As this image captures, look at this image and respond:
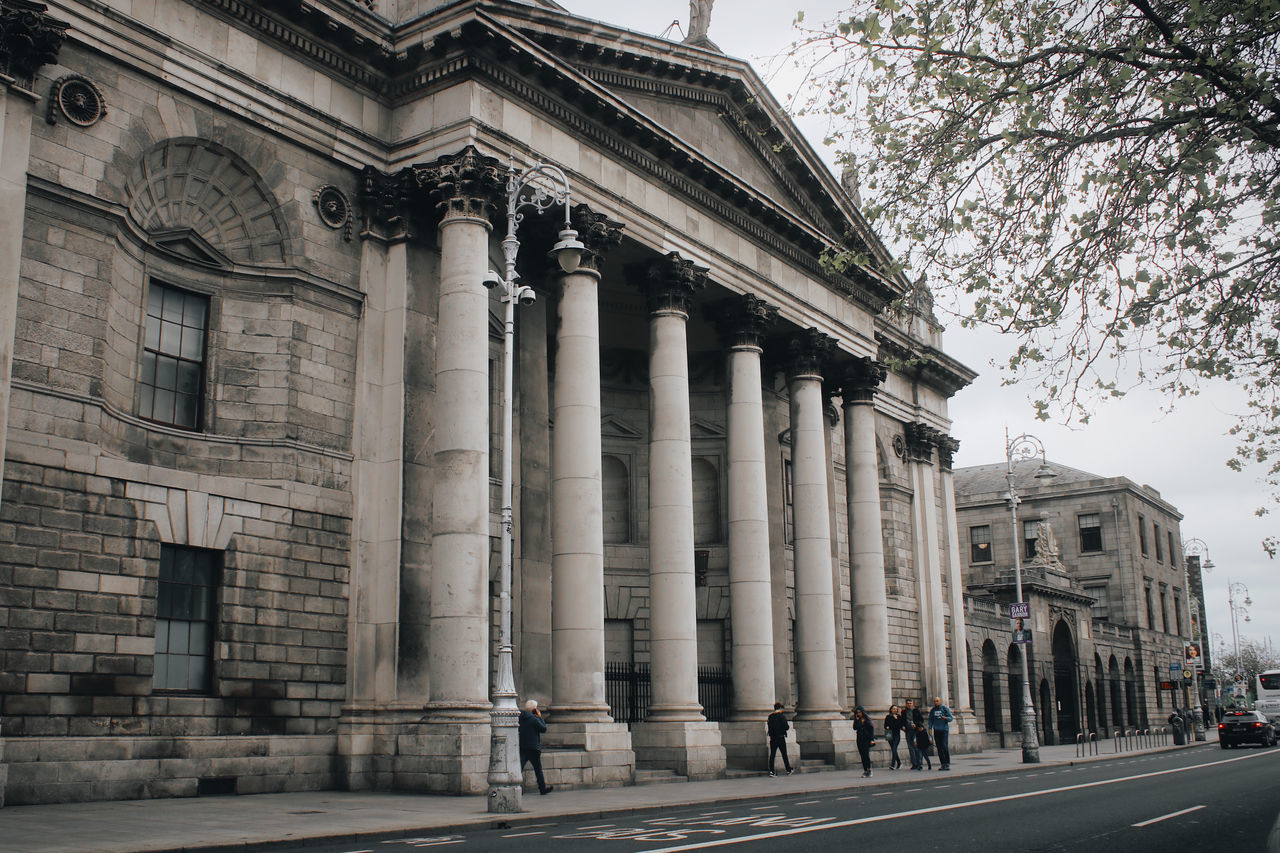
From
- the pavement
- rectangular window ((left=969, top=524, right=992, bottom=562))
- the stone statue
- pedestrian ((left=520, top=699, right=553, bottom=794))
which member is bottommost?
the pavement

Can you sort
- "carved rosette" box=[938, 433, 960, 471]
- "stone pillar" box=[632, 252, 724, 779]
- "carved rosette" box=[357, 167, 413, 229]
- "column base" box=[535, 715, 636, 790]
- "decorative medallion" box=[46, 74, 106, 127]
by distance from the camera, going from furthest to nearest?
"carved rosette" box=[938, 433, 960, 471], "stone pillar" box=[632, 252, 724, 779], "carved rosette" box=[357, 167, 413, 229], "column base" box=[535, 715, 636, 790], "decorative medallion" box=[46, 74, 106, 127]

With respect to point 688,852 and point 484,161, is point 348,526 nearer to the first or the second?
point 484,161

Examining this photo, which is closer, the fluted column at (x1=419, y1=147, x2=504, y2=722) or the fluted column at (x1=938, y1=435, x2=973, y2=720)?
the fluted column at (x1=419, y1=147, x2=504, y2=722)

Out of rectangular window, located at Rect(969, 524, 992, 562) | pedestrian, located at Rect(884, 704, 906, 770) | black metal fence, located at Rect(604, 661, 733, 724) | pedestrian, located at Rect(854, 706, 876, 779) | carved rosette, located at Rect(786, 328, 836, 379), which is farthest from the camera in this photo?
rectangular window, located at Rect(969, 524, 992, 562)

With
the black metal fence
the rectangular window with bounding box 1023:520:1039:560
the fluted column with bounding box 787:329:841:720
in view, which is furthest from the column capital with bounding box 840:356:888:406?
the rectangular window with bounding box 1023:520:1039:560

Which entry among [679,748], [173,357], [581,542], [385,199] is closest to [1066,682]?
[679,748]

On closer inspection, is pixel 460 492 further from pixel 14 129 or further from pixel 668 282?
pixel 668 282

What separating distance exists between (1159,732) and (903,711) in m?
47.8

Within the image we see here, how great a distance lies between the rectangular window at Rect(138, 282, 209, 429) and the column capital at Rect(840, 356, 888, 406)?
21.2 metres

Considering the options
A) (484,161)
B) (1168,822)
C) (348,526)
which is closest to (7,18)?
(484,161)

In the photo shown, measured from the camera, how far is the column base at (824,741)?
103ft

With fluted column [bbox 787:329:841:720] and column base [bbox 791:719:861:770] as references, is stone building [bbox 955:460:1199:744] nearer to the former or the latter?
fluted column [bbox 787:329:841:720]

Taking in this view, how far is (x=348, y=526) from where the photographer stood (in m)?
22.5

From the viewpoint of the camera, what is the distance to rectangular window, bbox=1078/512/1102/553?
7812cm
